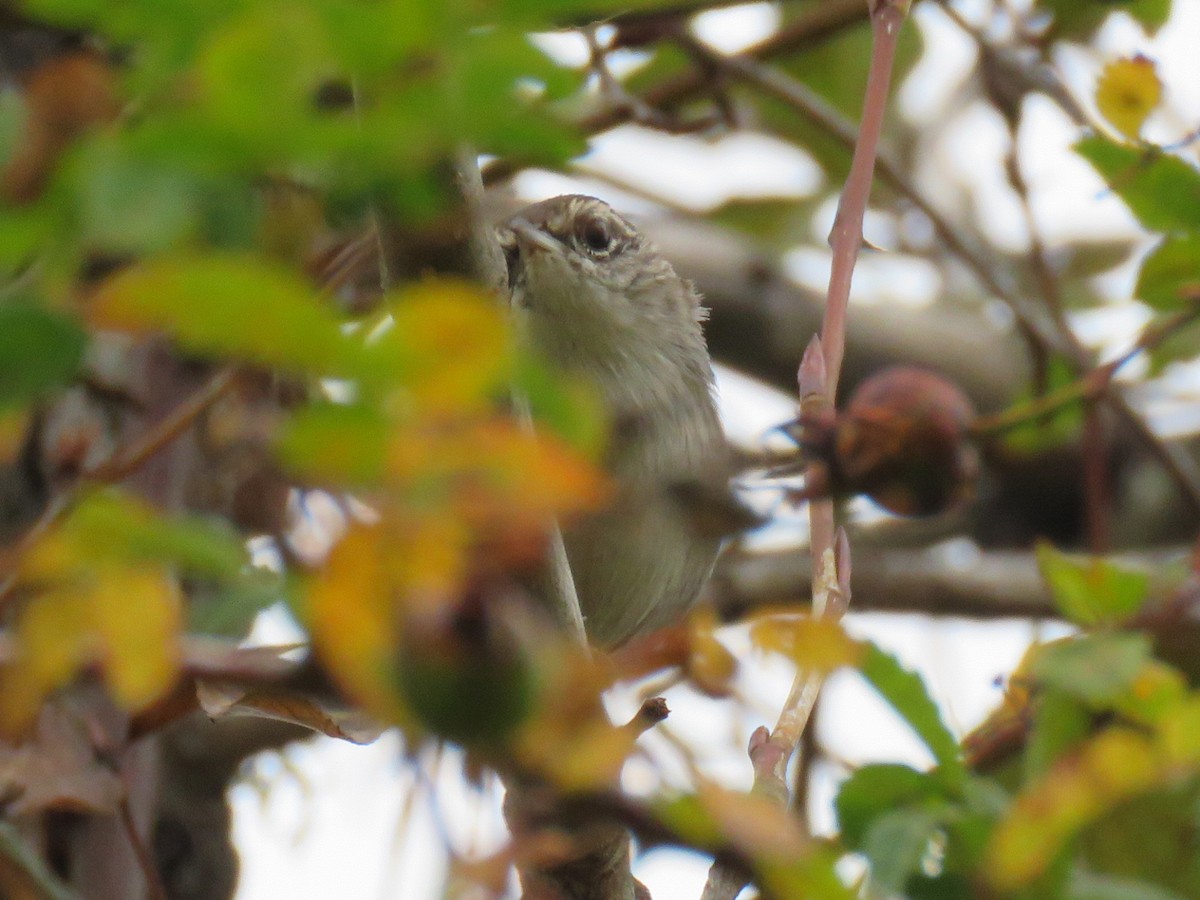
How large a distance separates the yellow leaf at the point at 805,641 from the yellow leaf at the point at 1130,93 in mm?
1387

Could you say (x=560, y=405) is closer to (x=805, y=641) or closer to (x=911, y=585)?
(x=805, y=641)

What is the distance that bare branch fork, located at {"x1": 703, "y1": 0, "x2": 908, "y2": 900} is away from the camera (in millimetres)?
2428

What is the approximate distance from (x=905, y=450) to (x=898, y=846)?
427 mm

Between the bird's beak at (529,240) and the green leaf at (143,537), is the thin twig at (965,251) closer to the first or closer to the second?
the bird's beak at (529,240)

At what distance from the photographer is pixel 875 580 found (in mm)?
5512

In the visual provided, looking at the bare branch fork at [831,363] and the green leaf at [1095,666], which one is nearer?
the green leaf at [1095,666]

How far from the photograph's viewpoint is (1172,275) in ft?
8.97

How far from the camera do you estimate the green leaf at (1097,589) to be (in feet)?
6.32

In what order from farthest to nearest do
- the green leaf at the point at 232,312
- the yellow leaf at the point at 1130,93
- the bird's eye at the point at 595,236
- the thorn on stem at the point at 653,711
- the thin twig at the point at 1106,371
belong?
the bird's eye at the point at 595,236 → the thin twig at the point at 1106,371 → the yellow leaf at the point at 1130,93 → the thorn on stem at the point at 653,711 → the green leaf at the point at 232,312

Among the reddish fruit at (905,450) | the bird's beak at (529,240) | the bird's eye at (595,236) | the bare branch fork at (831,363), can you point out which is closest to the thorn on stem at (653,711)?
the bare branch fork at (831,363)

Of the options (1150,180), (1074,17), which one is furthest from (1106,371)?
(1074,17)

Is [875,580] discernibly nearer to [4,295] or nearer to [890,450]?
[890,450]

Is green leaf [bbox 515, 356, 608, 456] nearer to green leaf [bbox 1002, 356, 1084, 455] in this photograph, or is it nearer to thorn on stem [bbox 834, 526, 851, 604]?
thorn on stem [bbox 834, 526, 851, 604]

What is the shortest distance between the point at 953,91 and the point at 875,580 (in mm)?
3052
